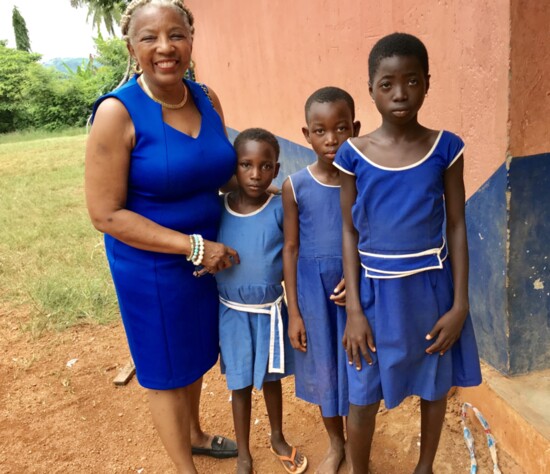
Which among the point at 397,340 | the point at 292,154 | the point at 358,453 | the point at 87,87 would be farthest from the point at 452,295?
the point at 87,87

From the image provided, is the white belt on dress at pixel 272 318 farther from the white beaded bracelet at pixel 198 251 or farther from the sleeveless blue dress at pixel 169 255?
the white beaded bracelet at pixel 198 251

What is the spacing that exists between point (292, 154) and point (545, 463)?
3.74 metres

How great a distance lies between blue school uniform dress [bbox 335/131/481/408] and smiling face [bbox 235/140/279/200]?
1.31ft

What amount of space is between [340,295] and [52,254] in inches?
183

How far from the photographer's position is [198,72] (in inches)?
375

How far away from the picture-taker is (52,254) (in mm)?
5668

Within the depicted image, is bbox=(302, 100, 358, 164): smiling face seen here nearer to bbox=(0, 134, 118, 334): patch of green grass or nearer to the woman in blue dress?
the woman in blue dress

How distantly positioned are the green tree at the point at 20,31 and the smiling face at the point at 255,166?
137 ft

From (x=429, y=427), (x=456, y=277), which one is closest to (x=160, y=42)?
(x=456, y=277)

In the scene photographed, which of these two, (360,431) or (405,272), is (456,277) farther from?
(360,431)

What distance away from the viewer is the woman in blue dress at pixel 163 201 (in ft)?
5.72

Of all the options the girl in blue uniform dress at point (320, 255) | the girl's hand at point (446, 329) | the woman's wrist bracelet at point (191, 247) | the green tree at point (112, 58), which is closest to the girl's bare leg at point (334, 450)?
the girl in blue uniform dress at point (320, 255)

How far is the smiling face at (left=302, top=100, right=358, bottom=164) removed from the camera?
1.81 meters

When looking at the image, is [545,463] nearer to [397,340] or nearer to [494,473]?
[494,473]
